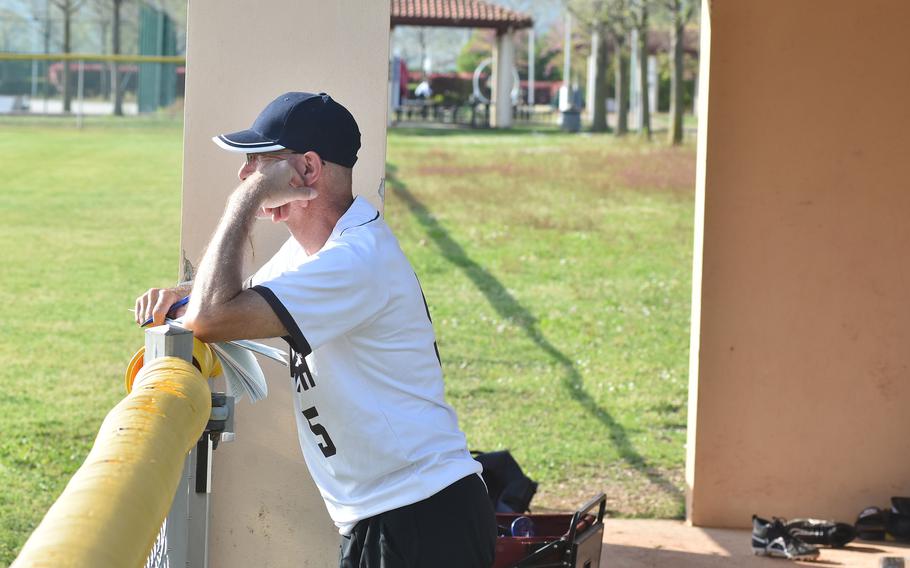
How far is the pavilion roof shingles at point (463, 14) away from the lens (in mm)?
38200

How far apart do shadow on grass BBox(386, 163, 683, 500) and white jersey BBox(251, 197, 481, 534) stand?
13.2 ft

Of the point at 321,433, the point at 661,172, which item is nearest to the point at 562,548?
the point at 321,433

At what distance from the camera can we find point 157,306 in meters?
2.81

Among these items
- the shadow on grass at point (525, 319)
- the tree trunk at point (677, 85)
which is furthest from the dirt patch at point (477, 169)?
the tree trunk at point (677, 85)

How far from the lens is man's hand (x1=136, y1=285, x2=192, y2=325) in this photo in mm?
2809

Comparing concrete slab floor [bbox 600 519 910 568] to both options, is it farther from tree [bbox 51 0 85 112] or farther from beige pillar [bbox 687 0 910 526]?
tree [bbox 51 0 85 112]

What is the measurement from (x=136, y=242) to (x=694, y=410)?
11.3 m

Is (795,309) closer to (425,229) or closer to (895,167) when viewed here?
(895,167)

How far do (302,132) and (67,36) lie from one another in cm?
4110

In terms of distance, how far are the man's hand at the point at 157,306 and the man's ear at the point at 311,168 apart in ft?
1.43

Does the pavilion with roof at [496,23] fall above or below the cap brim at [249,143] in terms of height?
above

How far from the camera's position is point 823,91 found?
5.57 metres

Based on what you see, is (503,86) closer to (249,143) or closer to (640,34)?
(640,34)

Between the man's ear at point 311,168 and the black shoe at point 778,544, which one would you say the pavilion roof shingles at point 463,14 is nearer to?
the black shoe at point 778,544
